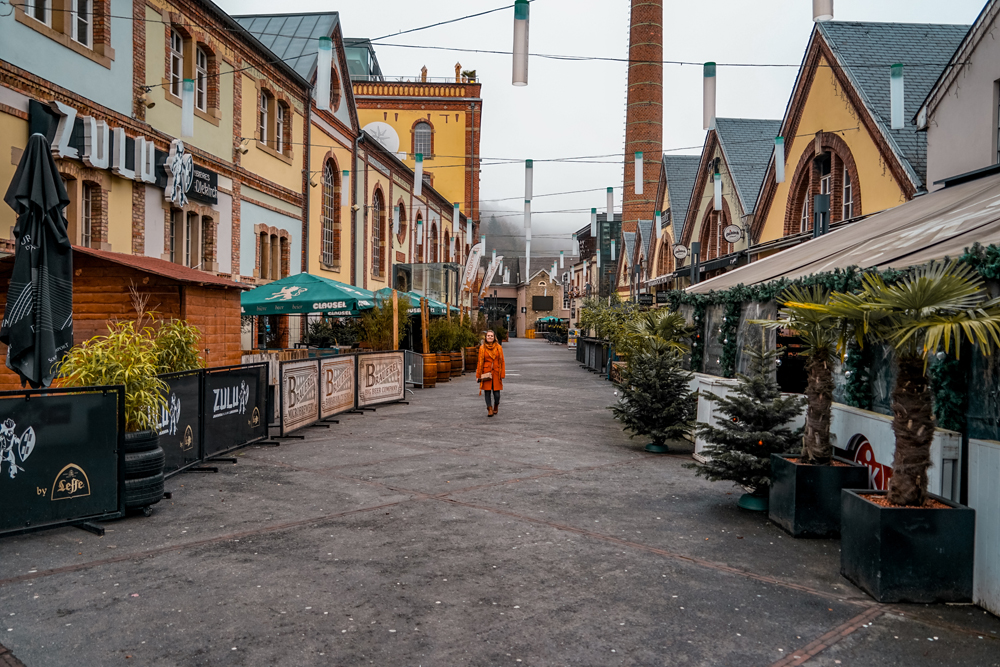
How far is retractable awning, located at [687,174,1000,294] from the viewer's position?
6203 mm

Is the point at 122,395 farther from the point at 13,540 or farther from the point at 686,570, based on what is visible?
the point at 686,570

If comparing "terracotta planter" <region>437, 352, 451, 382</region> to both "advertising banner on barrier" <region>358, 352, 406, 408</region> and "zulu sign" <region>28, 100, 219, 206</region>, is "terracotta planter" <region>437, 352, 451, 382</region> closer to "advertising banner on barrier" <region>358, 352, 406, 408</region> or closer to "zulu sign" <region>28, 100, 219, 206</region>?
"advertising banner on barrier" <region>358, 352, 406, 408</region>

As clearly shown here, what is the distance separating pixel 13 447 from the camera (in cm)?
586

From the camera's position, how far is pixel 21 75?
12.1 m

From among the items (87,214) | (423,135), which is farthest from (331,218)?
(423,135)

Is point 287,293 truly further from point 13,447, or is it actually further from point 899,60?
point 899,60

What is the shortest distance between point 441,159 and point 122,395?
51177 mm

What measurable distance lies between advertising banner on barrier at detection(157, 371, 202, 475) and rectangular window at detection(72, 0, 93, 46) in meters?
9.06

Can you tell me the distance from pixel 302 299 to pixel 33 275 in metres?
8.51

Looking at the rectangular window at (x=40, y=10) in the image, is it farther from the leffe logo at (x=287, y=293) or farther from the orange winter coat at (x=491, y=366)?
the orange winter coat at (x=491, y=366)

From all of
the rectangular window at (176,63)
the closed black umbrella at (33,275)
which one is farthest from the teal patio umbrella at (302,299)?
the closed black umbrella at (33,275)

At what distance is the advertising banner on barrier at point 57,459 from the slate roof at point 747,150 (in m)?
22.9

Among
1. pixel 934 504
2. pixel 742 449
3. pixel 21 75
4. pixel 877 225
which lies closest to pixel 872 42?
pixel 877 225

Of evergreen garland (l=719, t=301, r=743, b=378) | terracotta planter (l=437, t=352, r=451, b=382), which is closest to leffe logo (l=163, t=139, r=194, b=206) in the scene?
terracotta planter (l=437, t=352, r=451, b=382)
